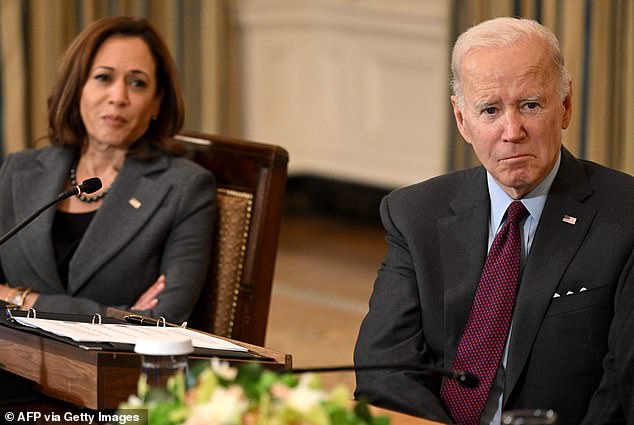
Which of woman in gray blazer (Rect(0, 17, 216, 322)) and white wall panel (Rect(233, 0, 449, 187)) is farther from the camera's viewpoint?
white wall panel (Rect(233, 0, 449, 187))

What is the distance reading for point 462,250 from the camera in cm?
236

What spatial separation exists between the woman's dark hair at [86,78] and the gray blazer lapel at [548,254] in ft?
4.18

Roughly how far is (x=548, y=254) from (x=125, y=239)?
4.04 feet

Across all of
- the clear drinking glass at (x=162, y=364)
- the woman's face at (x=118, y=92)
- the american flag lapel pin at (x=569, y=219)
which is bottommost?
the clear drinking glass at (x=162, y=364)

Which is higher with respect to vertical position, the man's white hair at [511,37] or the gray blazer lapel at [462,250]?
the man's white hair at [511,37]

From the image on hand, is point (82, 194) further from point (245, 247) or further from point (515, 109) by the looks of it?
point (515, 109)

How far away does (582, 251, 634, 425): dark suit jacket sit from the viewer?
2088 mm

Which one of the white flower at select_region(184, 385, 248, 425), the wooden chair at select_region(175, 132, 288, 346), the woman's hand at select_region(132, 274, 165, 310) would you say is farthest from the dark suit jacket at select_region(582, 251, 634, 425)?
the woman's hand at select_region(132, 274, 165, 310)

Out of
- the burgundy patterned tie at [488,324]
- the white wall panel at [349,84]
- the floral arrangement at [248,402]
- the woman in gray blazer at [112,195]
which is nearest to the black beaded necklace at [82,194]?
the woman in gray blazer at [112,195]

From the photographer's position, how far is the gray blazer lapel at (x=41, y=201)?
306 cm

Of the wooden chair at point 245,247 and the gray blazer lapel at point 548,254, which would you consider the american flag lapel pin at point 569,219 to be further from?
the wooden chair at point 245,247

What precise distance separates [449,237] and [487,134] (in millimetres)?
255

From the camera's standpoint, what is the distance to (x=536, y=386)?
7.34 ft

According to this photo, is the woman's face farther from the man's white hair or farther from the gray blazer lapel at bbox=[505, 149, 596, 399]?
the gray blazer lapel at bbox=[505, 149, 596, 399]
